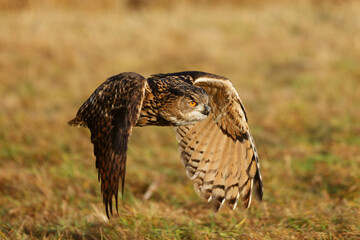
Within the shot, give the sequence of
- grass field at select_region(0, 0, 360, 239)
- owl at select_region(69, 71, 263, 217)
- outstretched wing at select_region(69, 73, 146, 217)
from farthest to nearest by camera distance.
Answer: grass field at select_region(0, 0, 360, 239)
owl at select_region(69, 71, 263, 217)
outstretched wing at select_region(69, 73, 146, 217)

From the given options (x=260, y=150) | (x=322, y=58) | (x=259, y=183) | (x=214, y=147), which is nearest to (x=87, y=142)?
(x=260, y=150)

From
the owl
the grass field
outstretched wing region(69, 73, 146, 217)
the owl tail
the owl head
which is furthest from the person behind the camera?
the grass field

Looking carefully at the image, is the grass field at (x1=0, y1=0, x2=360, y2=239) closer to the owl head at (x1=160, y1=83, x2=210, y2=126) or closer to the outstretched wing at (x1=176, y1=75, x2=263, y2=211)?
the outstretched wing at (x1=176, y1=75, x2=263, y2=211)

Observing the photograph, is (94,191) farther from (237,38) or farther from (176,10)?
(176,10)

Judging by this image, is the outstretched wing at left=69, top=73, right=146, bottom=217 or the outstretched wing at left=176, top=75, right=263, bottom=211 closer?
the outstretched wing at left=69, top=73, right=146, bottom=217

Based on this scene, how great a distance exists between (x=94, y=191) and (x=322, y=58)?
6.33 meters

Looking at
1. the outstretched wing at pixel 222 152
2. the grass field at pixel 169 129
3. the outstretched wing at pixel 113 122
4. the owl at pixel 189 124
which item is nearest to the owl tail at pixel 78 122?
the owl at pixel 189 124

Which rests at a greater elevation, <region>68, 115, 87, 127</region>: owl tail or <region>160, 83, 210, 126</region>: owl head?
<region>160, 83, 210, 126</region>: owl head

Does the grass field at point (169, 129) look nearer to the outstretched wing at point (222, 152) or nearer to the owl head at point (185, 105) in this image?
the outstretched wing at point (222, 152)

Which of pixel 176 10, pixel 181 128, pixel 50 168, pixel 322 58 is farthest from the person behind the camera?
pixel 176 10

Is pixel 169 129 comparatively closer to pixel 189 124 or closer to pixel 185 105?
pixel 189 124

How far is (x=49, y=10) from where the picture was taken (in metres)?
12.0

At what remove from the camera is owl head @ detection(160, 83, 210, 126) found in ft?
10.3

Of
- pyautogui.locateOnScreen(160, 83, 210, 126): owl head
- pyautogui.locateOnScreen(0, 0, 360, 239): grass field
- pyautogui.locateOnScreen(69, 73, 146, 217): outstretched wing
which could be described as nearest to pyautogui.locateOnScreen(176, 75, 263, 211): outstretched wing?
pyautogui.locateOnScreen(0, 0, 360, 239): grass field
